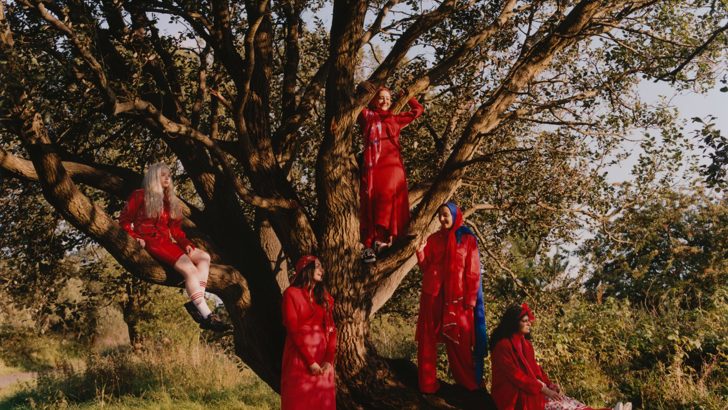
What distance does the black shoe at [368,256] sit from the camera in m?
8.04

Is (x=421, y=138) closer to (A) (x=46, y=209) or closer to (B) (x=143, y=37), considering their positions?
(B) (x=143, y=37)

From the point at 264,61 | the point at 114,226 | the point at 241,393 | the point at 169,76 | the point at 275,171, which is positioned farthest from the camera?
the point at 241,393

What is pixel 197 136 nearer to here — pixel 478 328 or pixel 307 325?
pixel 307 325

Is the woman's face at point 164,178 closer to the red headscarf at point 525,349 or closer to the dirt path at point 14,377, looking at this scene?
the red headscarf at point 525,349

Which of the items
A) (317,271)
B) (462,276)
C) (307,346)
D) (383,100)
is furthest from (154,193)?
(462,276)

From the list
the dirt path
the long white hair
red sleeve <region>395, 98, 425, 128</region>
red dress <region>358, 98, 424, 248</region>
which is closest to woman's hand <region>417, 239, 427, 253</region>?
red dress <region>358, 98, 424, 248</region>

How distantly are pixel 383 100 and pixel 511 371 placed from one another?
3.19 m

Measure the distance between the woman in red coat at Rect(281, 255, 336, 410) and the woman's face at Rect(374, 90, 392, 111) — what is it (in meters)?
2.00

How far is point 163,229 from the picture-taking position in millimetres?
7914

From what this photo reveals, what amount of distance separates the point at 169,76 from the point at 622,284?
16137mm

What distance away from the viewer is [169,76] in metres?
9.84

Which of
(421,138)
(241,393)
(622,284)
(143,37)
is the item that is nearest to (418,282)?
(421,138)

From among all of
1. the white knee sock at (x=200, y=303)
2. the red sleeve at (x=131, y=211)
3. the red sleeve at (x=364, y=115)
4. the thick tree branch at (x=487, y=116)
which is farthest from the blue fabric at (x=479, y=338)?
the red sleeve at (x=131, y=211)

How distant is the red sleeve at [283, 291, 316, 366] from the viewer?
7168mm
